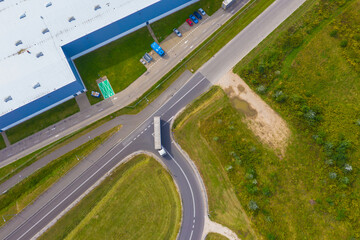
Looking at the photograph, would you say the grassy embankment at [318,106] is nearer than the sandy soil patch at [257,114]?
Yes

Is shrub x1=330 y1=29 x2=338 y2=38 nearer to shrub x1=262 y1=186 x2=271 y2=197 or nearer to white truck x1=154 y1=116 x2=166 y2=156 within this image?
shrub x1=262 y1=186 x2=271 y2=197

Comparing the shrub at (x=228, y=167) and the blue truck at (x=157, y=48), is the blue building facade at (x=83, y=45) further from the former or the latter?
the shrub at (x=228, y=167)

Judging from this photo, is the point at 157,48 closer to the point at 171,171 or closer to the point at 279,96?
the point at 171,171

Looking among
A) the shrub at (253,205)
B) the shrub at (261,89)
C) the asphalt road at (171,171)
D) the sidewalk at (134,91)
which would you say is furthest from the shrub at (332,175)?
the sidewalk at (134,91)

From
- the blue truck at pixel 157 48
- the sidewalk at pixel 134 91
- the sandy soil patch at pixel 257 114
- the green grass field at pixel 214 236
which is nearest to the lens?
the green grass field at pixel 214 236

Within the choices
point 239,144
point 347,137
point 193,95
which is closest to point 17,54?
point 193,95

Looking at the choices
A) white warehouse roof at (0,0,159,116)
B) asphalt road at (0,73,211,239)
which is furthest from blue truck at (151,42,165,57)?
asphalt road at (0,73,211,239)

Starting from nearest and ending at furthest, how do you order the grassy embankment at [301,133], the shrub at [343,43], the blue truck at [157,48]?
the grassy embankment at [301,133], the shrub at [343,43], the blue truck at [157,48]
